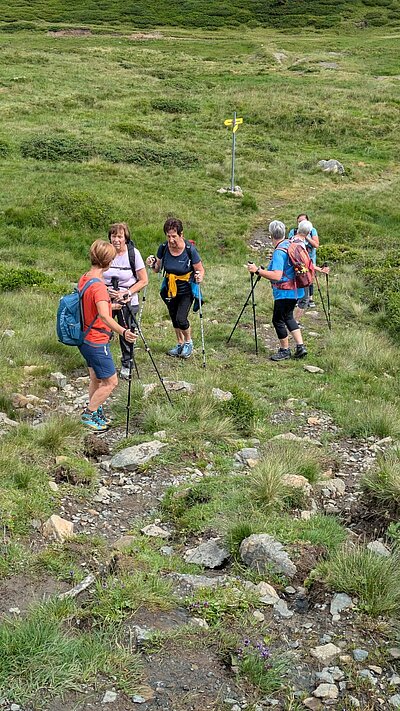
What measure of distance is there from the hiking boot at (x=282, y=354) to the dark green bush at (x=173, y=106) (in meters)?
28.6

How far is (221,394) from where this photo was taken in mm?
8992

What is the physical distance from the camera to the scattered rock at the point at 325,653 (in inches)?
175

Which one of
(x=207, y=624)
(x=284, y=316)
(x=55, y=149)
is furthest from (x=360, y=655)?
(x=55, y=149)

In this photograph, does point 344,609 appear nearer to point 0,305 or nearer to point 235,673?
point 235,673

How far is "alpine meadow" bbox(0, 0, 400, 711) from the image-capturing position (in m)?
4.29

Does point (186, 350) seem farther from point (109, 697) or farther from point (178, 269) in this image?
point (109, 697)

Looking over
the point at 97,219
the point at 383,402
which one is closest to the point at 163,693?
the point at 383,402

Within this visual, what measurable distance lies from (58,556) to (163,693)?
1544 mm

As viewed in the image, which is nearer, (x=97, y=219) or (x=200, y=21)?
(x=97, y=219)

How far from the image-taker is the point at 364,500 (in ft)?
20.9

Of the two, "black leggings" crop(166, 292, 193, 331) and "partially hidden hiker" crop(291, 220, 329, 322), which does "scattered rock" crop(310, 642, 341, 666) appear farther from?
"partially hidden hiker" crop(291, 220, 329, 322)

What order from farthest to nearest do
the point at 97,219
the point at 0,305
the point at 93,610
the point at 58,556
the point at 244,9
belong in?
the point at 244,9 → the point at 97,219 → the point at 0,305 → the point at 58,556 → the point at 93,610

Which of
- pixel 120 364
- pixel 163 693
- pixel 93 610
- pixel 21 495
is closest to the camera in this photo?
pixel 163 693

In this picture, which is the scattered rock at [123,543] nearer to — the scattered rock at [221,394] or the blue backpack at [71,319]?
the blue backpack at [71,319]
